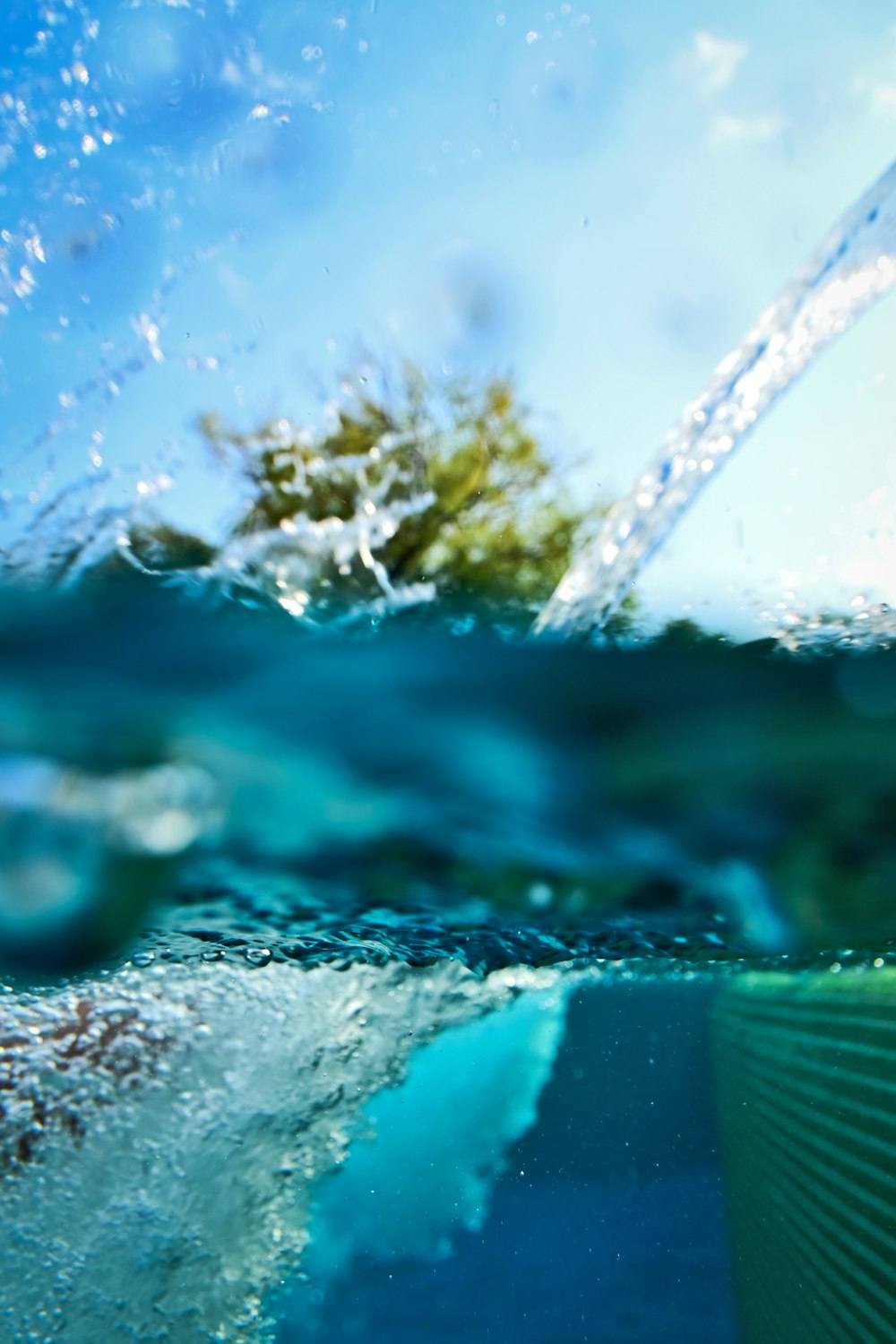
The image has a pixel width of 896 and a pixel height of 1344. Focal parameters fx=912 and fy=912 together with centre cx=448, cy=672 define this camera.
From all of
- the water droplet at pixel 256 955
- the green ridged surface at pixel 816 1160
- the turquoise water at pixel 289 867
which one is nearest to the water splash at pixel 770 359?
A: the turquoise water at pixel 289 867

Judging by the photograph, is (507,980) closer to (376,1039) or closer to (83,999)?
(376,1039)

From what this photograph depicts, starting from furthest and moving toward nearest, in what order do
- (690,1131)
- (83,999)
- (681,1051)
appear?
(681,1051) < (690,1131) < (83,999)

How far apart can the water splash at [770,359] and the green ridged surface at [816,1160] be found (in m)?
3.08

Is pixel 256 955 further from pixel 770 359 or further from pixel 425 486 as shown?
pixel 425 486

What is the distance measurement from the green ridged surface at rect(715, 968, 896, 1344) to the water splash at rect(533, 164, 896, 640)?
3.08 metres

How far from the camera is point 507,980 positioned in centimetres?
735

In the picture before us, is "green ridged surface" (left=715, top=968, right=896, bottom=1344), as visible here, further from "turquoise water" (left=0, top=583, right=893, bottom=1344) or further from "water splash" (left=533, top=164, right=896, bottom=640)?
"water splash" (left=533, top=164, right=896, bottom=640)

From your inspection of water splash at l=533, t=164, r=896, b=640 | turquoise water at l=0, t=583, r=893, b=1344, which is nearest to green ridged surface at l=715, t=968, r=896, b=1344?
turquoise water at l=0, t=583, r=893, b=1344

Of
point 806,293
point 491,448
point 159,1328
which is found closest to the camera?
point 806,293

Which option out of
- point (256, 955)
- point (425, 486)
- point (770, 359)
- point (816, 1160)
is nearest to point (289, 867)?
point (256, 955)

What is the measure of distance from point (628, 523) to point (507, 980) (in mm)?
4590

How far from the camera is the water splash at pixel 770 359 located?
4.18 meters

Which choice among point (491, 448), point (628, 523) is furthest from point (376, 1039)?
point (491, 448)

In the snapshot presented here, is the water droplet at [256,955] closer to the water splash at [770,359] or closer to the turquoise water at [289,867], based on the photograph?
the turquoise water at [289,867]
